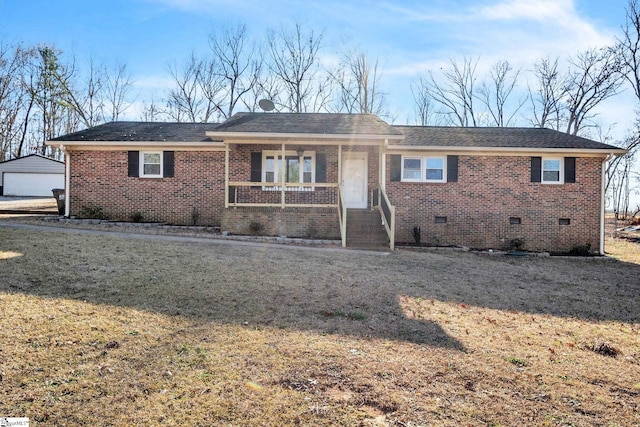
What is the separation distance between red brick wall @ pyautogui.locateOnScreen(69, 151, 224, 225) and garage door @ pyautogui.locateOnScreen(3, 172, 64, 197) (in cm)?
1661

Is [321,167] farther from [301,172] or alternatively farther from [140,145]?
[140,145]

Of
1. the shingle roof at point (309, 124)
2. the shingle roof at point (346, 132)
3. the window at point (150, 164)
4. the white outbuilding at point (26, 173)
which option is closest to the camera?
the shingle roof at point (309, 124)

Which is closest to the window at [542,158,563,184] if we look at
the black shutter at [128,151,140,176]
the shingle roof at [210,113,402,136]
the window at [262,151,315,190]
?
the shingle roof at [210,113,402,136]

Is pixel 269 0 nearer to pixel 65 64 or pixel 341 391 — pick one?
pixel 341 391

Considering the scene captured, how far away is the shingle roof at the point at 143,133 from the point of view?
14.7 metres

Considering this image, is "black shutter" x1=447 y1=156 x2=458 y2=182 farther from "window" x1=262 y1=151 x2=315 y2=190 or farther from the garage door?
the garage door

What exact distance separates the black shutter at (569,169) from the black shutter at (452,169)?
3.90 m

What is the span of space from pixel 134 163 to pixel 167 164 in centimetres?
123

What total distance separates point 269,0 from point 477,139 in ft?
30.7

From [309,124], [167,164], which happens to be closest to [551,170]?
[309,124]

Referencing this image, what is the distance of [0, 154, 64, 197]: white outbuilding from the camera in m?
27.7

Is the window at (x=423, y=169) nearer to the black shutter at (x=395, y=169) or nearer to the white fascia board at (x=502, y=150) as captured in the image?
the black shutter at (x=395, y=169)

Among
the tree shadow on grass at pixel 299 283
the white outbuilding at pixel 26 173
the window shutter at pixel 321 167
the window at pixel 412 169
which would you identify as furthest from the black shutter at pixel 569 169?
the white outbuilding at pixel 26 173

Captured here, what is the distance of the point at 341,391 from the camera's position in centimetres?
338
